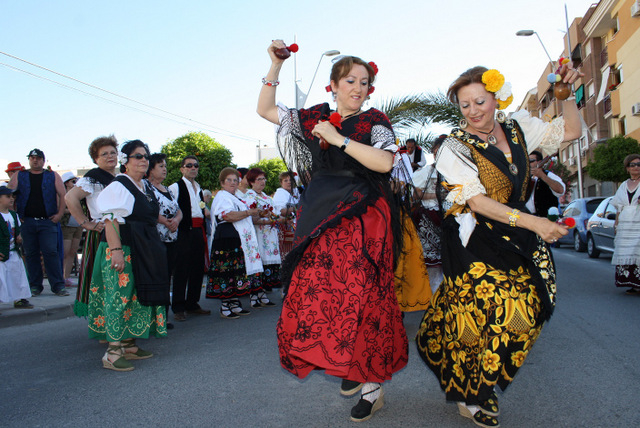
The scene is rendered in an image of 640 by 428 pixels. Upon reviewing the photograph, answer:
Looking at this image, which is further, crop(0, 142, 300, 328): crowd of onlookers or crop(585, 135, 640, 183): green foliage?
crop(585, 135, 640, 183): green foliage

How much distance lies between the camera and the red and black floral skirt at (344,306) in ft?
9.19

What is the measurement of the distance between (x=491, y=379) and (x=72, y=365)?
3.61m

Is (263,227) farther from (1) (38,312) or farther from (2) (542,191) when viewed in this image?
(2) (542,191)

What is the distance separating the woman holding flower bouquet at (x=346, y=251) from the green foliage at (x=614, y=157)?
22665 millimetres

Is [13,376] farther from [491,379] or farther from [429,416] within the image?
[491,379]

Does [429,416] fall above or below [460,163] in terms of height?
below

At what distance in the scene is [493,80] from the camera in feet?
9.89

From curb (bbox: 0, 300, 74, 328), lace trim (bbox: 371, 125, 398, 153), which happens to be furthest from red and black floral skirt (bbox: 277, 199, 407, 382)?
curb (bbox: 0, 300, 74, 328)

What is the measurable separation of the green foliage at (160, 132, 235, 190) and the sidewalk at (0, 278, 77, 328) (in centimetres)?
3069

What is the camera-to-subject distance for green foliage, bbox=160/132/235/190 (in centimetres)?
3950

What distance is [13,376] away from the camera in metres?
4.47

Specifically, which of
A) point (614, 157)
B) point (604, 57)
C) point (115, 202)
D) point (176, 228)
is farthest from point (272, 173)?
point (115, 202)

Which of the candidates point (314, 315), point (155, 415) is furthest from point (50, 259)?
point (314, 315)

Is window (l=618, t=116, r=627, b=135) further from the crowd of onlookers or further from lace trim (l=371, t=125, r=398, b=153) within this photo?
lace trim (l=371, t=125, r=398, b=153)
